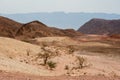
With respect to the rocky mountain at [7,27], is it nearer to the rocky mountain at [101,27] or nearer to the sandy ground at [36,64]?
the sandy ground at [36,64]

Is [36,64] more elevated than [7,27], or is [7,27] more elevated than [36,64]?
[7,27]

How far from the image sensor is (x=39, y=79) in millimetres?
15602

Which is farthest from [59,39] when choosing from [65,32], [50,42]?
[65,32]

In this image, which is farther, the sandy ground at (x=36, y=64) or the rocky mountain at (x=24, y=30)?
the rocky mountain at (x=24, y=30)

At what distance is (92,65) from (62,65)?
92.6 inches

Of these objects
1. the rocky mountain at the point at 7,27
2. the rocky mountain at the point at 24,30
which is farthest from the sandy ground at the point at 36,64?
the rocky mountain at the point at 7,27

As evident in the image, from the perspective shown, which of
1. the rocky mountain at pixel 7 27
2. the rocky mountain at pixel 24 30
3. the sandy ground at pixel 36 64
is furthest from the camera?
the rocky mountain at pixel 7 27

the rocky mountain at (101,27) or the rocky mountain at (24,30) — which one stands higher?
the rocky mountain at (24,30)

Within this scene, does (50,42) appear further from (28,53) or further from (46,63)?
(46,63)

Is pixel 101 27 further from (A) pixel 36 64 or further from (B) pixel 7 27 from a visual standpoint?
(A) pixel 36 64

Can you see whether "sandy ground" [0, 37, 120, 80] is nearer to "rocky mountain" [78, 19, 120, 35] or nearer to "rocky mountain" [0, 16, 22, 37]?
"rocky mountain" [0, 16, 22, 37]

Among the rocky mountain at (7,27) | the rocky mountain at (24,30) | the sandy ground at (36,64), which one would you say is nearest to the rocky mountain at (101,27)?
the rocky mountain at (24,30)

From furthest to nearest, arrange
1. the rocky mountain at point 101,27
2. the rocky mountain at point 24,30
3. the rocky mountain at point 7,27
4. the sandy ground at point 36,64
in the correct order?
1. the rocky mountain at point 101,27
2. the rocky mountain at point 7,27
3. the rocky mountain at point 24,30
4. the sandy ground at point 36,64

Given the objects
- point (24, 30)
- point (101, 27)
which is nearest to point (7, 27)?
point (24, 30)
